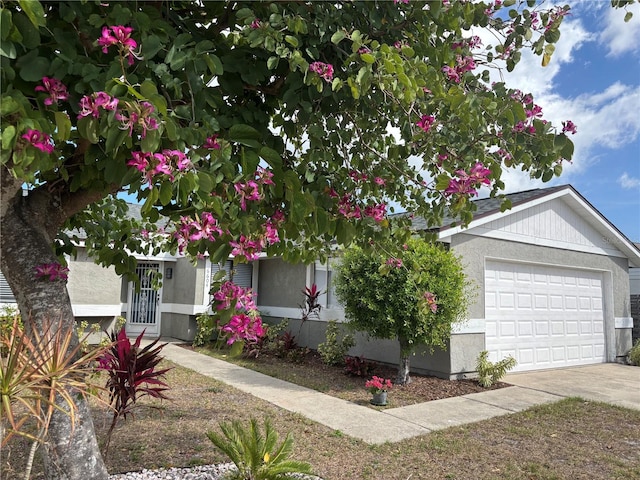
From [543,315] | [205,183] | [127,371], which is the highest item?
[205,183]

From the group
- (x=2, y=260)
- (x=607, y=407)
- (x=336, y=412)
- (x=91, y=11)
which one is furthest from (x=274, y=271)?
(x=91, y=11)

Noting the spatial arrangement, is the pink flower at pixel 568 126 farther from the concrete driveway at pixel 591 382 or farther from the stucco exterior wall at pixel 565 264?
the concrete driveway at pixel 591 382

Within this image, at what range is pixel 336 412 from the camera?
21.3 ft

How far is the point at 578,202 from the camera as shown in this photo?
1135 centimetres

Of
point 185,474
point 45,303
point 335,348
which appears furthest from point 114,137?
point 335,348

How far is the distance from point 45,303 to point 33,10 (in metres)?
2.24

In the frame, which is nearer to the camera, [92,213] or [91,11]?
[91,11]

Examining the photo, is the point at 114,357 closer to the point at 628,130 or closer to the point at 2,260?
the point at 2,260

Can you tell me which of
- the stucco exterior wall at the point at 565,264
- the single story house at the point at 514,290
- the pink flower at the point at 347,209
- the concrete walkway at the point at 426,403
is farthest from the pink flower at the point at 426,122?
the stucco exterior wall at the point at 565,264

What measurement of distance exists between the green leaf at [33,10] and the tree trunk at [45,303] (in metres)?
1.79

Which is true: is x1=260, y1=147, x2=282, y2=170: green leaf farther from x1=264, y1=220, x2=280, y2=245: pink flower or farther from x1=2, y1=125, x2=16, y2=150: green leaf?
x1=2, y1=125, x2=16, y2=150: green leaf

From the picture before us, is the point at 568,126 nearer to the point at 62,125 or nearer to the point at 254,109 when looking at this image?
the point at 254,109

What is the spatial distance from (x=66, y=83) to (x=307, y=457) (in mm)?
3912

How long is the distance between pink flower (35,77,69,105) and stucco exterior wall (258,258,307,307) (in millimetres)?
9978
